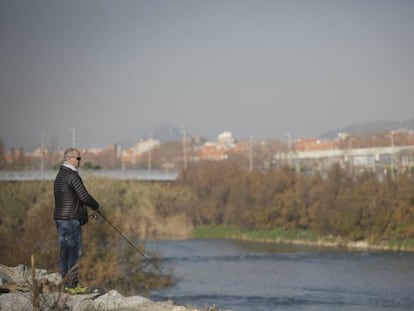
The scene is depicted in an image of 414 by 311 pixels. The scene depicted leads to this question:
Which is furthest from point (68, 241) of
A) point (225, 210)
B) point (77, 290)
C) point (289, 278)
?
point (225, 210)

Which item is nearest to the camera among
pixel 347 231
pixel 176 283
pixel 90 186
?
pixel 176 283

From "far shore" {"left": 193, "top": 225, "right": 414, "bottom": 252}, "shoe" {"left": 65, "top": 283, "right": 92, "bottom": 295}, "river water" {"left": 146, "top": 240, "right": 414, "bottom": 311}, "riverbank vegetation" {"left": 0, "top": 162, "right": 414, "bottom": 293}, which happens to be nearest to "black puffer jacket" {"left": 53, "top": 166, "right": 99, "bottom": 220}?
"shoe" {"left": 65, "top": 283, "right": 92, "bottom": 295}

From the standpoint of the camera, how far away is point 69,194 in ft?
33.8

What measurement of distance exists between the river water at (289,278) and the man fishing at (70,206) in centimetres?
1495

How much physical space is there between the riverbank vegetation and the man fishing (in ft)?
63.2

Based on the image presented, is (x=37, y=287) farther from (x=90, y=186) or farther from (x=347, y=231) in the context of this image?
(x=347, y=231)

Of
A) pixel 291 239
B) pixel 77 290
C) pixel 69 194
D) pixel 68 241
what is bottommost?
pixel 291 239

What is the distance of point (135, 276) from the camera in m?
30.1

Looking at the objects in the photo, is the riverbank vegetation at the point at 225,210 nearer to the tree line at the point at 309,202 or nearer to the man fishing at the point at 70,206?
the tree line at the point at 309,202

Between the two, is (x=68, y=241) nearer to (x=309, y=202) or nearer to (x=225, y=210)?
(x=309, y=202)

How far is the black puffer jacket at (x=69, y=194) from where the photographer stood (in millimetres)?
10188

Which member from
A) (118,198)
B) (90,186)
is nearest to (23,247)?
(90,186)

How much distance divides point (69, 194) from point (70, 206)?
0.44 feet

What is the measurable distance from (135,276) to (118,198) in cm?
2624
